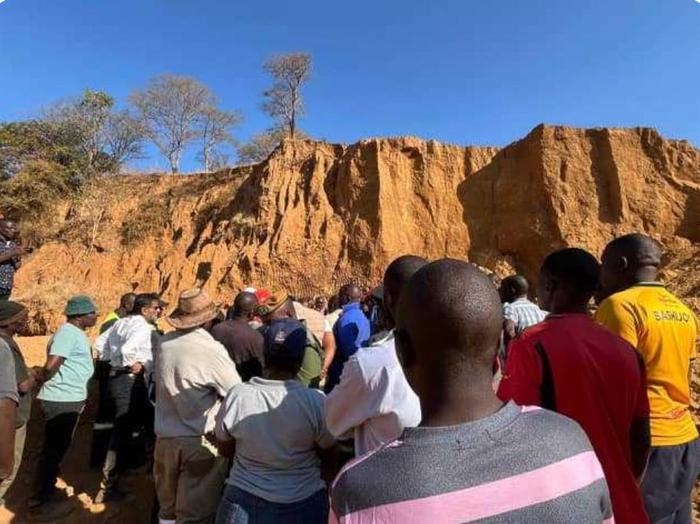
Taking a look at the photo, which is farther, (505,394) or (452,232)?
(452,232)

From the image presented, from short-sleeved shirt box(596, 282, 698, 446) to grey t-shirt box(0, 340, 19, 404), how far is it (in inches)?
142

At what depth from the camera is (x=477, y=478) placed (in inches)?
41.3

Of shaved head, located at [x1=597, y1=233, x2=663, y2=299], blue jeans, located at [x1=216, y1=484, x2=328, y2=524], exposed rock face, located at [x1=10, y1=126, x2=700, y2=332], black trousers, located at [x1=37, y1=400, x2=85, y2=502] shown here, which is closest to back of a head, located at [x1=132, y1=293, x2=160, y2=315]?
black trousers, located at [x1=37, y1=400, x2=85, y2=502]

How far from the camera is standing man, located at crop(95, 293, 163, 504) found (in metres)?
4.93

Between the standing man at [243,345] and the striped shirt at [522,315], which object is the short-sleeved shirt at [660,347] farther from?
the standing man at [243,345]

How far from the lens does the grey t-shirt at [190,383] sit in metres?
3.34

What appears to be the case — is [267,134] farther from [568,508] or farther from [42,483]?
[568,508]

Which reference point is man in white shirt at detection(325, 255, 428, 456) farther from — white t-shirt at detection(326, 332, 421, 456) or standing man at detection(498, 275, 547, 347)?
standing man at detection(498, 275, 547, 347)

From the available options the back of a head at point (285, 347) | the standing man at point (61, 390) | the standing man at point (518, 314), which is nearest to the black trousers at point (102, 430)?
the standing man at point (61, 390)

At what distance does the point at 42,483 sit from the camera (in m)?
4.50

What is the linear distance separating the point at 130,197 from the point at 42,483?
72.5 feet

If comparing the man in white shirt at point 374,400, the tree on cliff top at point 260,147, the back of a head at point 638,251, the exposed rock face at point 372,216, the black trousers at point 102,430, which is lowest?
the black trousers at point 102,430

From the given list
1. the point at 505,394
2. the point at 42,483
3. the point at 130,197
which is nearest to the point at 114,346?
the point at 42,483

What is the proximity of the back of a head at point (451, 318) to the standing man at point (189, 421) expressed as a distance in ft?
7.83
